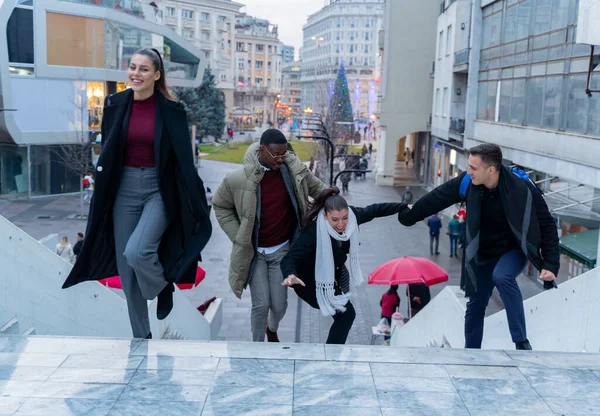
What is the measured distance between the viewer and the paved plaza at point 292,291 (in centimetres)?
1658

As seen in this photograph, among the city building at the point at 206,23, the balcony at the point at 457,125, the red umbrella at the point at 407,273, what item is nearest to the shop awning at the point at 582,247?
the red umbrella at the point at 407,273

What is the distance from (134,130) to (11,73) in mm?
30335

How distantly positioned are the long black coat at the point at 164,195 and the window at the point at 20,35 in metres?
30.3

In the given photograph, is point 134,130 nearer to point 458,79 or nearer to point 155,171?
point 155,171

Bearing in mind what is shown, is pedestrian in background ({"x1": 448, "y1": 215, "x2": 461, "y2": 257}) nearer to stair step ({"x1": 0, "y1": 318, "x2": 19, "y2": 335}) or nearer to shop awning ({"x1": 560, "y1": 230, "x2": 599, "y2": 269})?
shop awning ({"x1": 560, "y1": 230, "x2": 599, "y2": 269})

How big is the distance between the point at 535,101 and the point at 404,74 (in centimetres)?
2403

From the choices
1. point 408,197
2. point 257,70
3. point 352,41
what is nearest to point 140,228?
point 408,197

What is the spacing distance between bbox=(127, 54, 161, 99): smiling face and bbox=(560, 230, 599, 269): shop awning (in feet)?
39.8

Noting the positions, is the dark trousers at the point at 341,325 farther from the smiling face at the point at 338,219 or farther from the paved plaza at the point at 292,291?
the paved plaza at the point at 292,291

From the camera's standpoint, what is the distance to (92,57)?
116 ft

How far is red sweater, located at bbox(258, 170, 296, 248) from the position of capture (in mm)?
5559

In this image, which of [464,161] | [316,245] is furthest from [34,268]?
[464,161]

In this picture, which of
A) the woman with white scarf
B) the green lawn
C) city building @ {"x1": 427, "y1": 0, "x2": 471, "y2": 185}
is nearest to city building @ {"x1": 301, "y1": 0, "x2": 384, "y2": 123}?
the green lawn

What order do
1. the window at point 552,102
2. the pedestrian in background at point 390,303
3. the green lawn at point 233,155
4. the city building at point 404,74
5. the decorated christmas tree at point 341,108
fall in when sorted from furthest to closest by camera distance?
the green lawn at point 233,155
the decorated christmas tree at point 341,108
the city building at point 404,74
the window at point 552,102
the pedestrian in background at point 390,303
